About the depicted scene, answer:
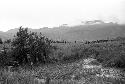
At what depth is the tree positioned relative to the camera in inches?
747

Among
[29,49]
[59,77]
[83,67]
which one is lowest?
[83,67]

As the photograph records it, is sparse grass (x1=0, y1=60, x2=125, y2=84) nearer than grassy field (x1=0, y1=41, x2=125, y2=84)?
Yes

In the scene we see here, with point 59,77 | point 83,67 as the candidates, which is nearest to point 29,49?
point 83,67

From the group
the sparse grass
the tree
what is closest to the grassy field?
the sparse grass

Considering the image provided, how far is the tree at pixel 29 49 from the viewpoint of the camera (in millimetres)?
18984

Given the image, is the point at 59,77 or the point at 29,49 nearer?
the point at 59,77

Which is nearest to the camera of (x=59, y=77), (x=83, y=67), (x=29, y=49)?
(x=59, y=77)

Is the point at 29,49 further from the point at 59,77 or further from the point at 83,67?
the point at 59,77

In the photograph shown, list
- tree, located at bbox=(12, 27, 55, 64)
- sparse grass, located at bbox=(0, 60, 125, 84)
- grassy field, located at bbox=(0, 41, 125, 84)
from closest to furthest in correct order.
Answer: sparse grass, located at bbox=(0, 60, 125, 84) → grassy field, located at bbox=(0, 41, 125, 84) → tree, located at bbox=(12, 27, 55, 64)

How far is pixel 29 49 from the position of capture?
19250mm

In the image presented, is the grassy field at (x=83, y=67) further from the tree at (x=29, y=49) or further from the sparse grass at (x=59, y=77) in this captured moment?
the tree at (x=29, y=49)

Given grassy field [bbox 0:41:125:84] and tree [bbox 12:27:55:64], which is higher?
tree [bbox 12:27:55:64]

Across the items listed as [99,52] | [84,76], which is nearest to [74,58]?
[99,52]

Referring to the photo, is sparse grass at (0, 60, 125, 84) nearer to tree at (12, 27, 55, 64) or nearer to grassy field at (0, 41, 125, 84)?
grassy field at (0, 41, 125, 84)
